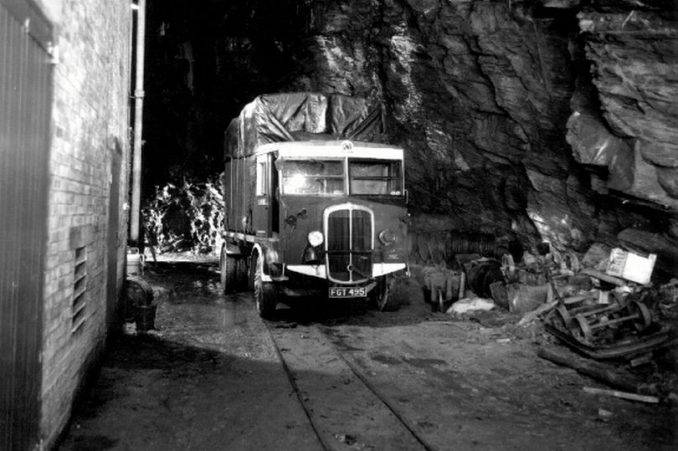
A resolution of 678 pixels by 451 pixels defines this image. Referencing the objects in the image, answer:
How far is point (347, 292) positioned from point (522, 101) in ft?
18.1

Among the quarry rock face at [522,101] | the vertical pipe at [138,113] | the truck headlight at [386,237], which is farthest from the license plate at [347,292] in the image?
the quarry rock face at [522,101]

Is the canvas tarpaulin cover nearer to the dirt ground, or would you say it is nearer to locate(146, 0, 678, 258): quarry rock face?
locate(146, 0, 678, 258): quarry rock face

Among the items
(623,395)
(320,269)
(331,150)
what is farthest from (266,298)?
(623,395)

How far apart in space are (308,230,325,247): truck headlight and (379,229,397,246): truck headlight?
1076 mm

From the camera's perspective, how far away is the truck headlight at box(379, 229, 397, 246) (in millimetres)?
Result: 9070

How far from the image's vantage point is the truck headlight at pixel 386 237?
9.07m

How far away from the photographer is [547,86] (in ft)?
33.0

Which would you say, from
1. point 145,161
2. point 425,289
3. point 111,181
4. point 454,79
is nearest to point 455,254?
point 425,289

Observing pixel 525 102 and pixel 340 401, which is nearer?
pixel 340 401

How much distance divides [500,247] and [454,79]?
424cm

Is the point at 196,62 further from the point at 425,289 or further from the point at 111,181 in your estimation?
the point at 111,181

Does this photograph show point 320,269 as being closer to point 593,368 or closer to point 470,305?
point 470,305

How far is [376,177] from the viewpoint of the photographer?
924 centimetres

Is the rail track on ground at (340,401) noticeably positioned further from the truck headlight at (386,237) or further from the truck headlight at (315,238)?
the truck headlight at (386,237)
